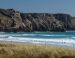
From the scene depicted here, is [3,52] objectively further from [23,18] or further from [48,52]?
[23,18]

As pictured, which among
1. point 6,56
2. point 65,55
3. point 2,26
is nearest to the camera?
point 6,56

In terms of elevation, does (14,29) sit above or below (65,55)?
below

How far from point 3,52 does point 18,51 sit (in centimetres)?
94

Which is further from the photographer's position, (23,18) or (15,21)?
(23,18)

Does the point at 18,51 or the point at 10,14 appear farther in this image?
the point at 10,14

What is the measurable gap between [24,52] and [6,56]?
179 centimetres

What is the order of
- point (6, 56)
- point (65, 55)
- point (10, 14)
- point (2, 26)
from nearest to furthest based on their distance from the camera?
point (6, 56), point (65, 55), point (2, 26), point (10, 14)

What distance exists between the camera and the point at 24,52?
16031 millimetres

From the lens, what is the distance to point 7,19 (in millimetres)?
177875

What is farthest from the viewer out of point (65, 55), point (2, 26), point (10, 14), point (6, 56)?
point (10, 14)

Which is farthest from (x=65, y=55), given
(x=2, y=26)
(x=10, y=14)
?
(x=10, y=14)

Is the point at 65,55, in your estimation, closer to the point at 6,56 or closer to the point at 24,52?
the point at 24,52

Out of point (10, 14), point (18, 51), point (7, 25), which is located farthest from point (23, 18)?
point (18, 51)

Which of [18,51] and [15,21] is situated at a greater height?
[18,51]
